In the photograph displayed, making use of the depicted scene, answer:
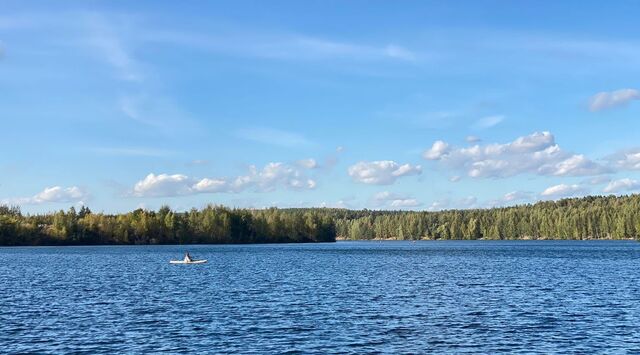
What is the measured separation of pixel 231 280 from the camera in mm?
90750

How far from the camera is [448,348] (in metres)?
41.2

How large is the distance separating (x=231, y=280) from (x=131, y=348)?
4911 cm

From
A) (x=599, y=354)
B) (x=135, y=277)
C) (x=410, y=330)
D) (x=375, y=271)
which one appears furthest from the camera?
(x=375, y=271)

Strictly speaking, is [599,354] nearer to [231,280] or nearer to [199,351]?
[199,351]

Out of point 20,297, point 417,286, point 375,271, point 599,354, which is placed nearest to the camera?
point 599,354

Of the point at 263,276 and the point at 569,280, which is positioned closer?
the point at 569,280

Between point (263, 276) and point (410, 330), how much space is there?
5175 centimetres

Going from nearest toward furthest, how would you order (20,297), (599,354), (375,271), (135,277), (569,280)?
(599,354) < (20,297) < (569,280) < (135,277) < (375,271)

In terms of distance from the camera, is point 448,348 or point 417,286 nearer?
point 448,348

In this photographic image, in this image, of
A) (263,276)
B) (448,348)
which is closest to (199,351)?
(448,348)

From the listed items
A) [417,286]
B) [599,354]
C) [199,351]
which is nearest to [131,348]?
[199,351]

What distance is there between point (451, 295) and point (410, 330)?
75.9ft

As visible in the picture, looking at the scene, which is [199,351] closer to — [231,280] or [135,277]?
[231,280]

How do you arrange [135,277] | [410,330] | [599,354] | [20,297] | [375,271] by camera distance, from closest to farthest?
[599,354] → [410,330] → [20,297] → [135,277] → [375,271]
